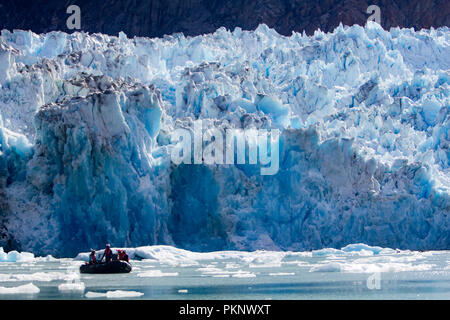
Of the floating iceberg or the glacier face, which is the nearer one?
the floating iceberg

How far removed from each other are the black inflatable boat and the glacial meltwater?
200mm

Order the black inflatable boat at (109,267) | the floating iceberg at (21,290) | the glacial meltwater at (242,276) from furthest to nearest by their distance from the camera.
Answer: the black inflatable boat at (109,267) < the floating iceberg at (21,290) < the glacial meltwater at (242,276)

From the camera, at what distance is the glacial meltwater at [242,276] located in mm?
12836

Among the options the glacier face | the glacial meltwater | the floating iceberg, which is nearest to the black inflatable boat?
the glacial meltwater

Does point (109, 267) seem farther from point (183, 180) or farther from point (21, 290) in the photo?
point (183, 180)

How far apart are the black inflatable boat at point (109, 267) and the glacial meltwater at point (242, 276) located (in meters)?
0.20

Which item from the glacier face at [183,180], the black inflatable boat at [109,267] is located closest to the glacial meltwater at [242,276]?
the black inflatable boat at [109,267]

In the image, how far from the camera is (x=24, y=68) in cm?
2730

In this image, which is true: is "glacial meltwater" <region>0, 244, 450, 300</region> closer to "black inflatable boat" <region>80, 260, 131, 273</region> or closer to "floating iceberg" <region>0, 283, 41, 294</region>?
"floating iceberg" <region>0, 283, 41, 294</region>

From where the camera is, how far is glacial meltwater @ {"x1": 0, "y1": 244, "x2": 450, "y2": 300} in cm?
1284

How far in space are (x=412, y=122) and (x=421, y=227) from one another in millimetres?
8214

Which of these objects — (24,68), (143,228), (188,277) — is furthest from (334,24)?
(188,277)

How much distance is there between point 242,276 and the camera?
52.4 ft

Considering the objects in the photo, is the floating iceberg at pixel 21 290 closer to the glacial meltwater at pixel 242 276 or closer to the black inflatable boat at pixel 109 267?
the glacial meltwater at pixel 242 276
